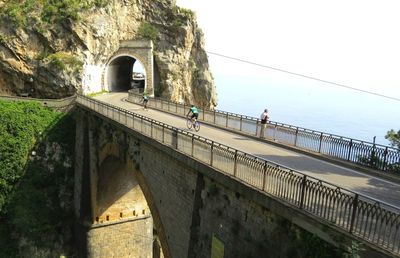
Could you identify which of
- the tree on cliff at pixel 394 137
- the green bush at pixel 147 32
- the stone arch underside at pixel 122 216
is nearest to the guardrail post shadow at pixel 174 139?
the tree on cliff at pixel 394 137

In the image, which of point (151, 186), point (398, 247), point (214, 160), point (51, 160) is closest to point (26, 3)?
point (51, 160)

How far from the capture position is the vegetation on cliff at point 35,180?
2666cm

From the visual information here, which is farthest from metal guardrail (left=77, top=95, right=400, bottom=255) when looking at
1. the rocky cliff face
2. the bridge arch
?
the rocky cliff face

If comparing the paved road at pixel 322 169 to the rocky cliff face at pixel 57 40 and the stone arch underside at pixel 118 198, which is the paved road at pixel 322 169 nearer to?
the stone arch underside at pixel 118 198

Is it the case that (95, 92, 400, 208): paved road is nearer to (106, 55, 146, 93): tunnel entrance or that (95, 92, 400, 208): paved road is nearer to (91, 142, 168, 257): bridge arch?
(91, 142, 168, 257): bridge arch

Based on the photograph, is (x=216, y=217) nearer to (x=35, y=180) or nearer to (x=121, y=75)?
(x=35, y=180)

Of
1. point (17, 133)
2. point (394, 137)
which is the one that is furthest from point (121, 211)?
point (394, 137)

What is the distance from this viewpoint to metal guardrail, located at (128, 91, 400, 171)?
12844mm

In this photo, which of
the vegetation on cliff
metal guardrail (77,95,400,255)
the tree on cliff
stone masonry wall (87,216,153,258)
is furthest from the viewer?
stone masonry wall (87,216,153,258)

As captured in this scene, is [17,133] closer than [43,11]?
Yes

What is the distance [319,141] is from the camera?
620 inches

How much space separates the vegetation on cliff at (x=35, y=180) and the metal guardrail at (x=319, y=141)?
1360cm

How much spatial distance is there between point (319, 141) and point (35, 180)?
22518mm

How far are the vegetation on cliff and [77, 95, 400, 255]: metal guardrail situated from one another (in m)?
17.5
